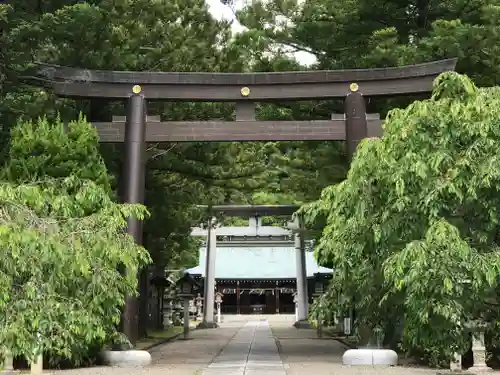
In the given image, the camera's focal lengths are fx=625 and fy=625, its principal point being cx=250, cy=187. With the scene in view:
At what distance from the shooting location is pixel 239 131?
15406 millimetres

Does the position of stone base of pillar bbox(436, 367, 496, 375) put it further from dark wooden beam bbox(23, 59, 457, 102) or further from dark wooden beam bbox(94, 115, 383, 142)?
dark wooden beam bbox(23, 59, 457, 102)

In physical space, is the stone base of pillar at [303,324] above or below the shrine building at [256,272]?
below

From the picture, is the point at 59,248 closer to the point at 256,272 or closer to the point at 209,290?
the point at 209,290

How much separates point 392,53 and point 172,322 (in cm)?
2710

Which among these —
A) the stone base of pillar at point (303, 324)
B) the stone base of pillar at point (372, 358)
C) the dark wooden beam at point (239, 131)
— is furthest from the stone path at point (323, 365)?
the stone base of pillar at point (303, 324)

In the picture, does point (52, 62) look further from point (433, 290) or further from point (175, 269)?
point (175, 269)

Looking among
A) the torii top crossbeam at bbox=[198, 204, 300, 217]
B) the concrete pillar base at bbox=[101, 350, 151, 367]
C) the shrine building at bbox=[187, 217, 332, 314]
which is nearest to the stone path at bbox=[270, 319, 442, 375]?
the concrete pillar base at bbox=[101, 350, 151, 367]

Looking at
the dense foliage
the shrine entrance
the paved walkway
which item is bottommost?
the paved walkway

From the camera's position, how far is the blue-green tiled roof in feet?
166

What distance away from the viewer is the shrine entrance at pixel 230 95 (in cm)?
1509

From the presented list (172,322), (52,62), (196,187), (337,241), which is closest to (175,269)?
(172,322)

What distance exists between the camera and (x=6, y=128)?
51.1 ft

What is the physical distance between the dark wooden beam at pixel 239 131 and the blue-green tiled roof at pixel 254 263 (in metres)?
33.8

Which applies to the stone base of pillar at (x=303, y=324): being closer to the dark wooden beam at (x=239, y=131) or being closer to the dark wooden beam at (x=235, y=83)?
the dark wooden beam at (x=239, y=131)
